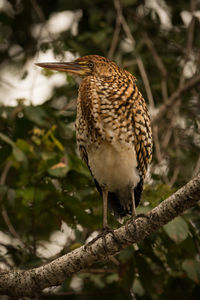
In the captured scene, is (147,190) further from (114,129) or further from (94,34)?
(94,34)

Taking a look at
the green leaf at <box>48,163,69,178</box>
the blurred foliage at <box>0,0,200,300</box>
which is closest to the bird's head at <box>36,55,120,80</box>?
the blurred foliage at <box>0,0,200,300</box>

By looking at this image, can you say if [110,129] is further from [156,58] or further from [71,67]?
[156,58]

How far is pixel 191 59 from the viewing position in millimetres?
5625

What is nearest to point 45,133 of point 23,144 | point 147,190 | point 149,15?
point 23,144

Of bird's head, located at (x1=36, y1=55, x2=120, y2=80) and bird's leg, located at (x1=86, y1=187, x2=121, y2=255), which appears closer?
bird's leg, located at (x1=86, y1=187, x2=121, y2=255)

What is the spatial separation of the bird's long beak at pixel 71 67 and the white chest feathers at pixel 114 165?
2.20ft

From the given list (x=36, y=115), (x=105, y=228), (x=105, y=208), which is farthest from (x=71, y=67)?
(x=105, y=228)

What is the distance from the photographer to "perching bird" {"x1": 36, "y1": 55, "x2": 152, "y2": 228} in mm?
3414

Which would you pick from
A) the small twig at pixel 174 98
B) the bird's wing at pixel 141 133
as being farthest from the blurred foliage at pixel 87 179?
the bird's wing at pixel 141 133

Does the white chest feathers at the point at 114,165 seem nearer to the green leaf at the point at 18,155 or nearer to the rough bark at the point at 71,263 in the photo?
the green leaf at the point at 18,155

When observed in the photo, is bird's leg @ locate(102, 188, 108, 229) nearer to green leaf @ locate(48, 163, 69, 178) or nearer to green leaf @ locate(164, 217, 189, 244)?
green leaf @ locate(48, 163, 69, 178)

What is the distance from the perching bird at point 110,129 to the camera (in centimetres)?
341

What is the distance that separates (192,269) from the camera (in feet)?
11.3

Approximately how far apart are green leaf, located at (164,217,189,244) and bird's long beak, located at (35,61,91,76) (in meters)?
1.47
